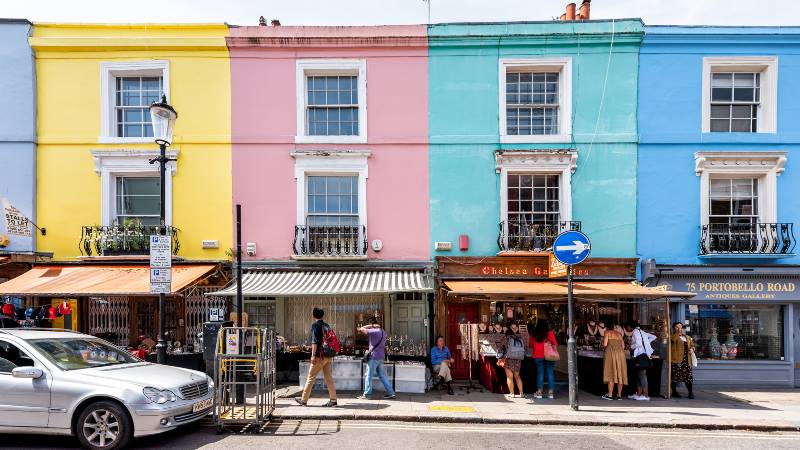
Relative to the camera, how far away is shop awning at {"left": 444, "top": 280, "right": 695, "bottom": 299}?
951 cm

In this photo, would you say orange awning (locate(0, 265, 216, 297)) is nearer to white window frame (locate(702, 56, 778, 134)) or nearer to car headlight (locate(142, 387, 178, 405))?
car headlight (locate(142, 387, 178, 405))

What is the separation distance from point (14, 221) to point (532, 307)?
12.0m

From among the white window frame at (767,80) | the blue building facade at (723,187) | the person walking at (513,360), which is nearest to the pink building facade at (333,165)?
the person walking at (513,360)

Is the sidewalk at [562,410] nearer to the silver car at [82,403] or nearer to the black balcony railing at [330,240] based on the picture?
the silver car at [82,403]

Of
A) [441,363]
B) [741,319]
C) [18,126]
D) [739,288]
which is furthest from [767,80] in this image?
[18,126]

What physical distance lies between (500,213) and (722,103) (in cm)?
603

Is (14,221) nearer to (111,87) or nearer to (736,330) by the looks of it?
(111,87)

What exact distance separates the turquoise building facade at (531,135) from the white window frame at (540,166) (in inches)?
0.9

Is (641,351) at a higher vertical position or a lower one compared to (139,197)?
lower

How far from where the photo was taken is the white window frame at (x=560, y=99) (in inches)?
444

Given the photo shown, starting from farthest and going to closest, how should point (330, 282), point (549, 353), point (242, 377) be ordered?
1. point (330, 282)
2. point (549, 353)
3. point (242, 377)

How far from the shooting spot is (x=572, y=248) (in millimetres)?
8375

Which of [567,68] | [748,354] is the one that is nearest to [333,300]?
[567,68]

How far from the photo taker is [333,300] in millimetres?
11273
